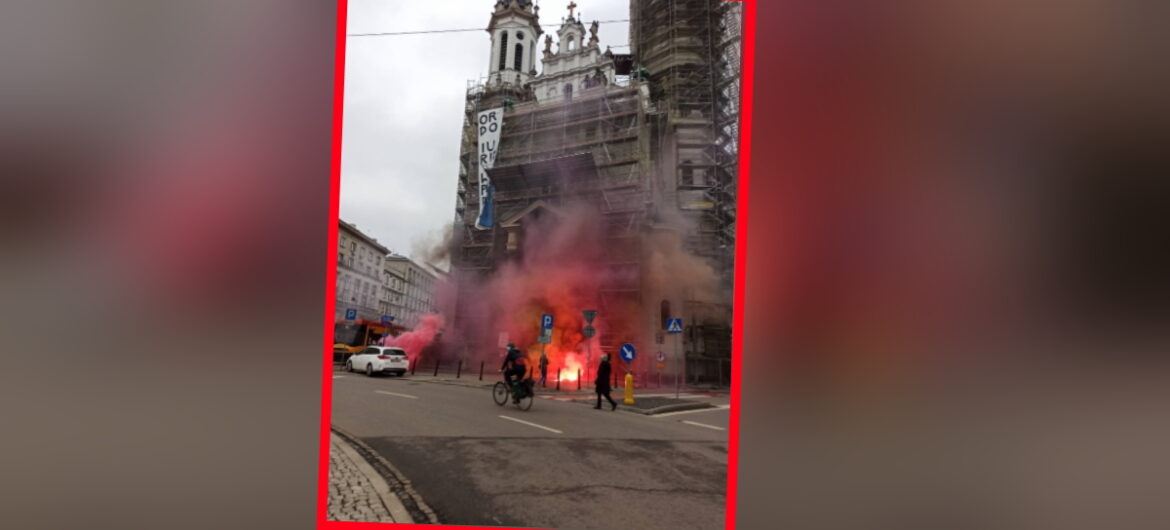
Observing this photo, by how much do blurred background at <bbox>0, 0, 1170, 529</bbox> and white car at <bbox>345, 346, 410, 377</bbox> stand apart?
1.11 ft

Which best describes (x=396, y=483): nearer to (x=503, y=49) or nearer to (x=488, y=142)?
(x=488, y=142)

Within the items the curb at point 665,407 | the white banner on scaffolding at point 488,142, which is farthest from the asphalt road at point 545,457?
the white banner on scaffolding at point 488,142

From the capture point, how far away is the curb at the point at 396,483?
61.8 inches

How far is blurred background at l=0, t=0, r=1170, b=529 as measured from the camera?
44.6 inches

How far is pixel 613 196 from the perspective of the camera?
5.96 feet
